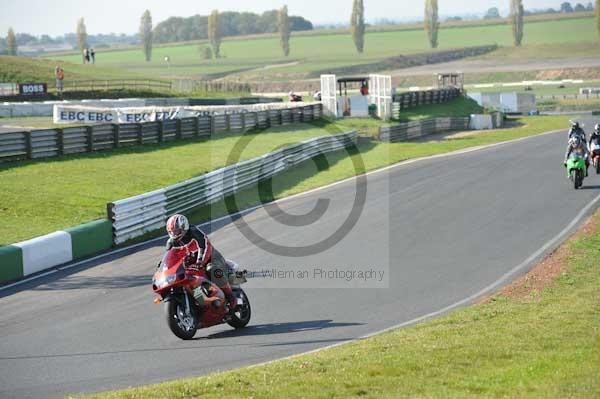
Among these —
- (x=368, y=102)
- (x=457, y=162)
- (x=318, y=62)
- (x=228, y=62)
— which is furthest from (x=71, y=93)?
(x=228, y=62)

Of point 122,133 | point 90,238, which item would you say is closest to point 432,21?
point 122,133

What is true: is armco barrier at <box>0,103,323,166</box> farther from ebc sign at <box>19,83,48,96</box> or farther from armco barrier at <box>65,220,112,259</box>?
ebc sign at <box>19,83,48,96</box>

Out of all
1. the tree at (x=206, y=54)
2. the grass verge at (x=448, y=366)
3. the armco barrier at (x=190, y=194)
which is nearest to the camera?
the grass verge at (x=448, y=366)

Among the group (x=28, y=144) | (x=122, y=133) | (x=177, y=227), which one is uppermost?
(x=122, y=133)

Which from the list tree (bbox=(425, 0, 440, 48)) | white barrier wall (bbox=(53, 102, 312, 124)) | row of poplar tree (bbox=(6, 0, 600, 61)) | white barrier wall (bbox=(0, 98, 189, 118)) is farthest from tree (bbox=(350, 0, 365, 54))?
white barrier wall (bbox=(53, 102, 312, 124))

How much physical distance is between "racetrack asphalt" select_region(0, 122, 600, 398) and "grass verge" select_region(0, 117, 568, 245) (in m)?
2.32

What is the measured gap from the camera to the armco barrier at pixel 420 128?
46625mm

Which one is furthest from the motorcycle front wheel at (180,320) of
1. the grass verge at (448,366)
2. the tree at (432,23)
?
the tree at (432,23)

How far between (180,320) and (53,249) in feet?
22.7

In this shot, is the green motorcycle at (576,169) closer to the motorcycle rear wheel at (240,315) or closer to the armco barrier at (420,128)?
the motorcycle rear wheel at (240,315)

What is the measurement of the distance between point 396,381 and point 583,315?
424 cm

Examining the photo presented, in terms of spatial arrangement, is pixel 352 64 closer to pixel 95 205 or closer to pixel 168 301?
pixel 95 205

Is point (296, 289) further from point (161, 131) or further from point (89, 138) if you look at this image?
point (161, 131)

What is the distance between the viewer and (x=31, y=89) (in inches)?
2286
